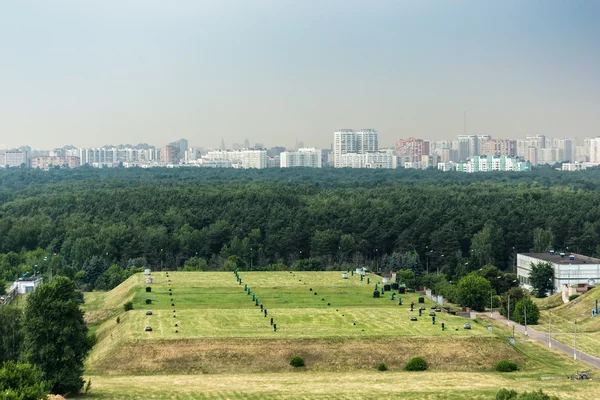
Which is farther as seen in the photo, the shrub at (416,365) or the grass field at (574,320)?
the grass field at (574,320)

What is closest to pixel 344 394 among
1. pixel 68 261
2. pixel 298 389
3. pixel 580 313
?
pixel 298 389

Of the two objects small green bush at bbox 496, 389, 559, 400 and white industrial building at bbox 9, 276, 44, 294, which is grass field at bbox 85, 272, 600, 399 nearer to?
small green bush at bbox 496, 389, 559, 400

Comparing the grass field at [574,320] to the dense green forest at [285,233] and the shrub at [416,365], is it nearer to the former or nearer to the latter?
the shrub at [416,365]

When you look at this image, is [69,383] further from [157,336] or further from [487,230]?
[487,230]

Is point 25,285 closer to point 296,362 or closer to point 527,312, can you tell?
point 296,362

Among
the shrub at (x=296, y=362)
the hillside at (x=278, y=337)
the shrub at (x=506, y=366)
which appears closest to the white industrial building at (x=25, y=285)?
the hillside at (x=278, y=337)

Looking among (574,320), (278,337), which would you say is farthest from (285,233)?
(278,337)
